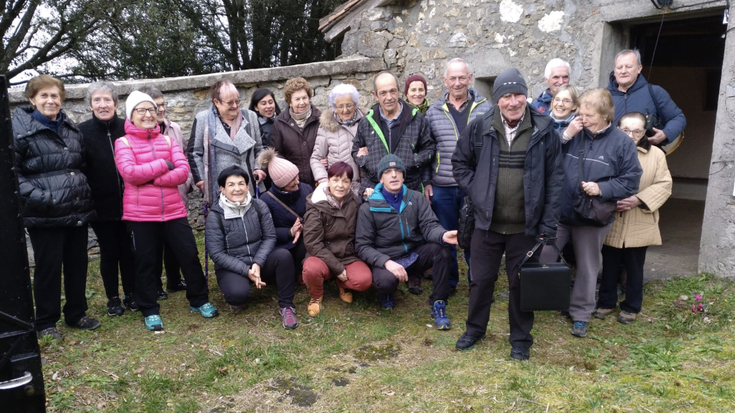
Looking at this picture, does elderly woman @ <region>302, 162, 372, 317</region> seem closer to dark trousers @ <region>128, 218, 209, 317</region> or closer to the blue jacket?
dark trousers @ <region>128, 218, 209, 317</region>

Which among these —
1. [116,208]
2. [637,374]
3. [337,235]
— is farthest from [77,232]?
[637,374]

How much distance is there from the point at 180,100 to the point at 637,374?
550 cm

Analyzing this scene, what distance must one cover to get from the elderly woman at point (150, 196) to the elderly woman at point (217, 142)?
0.44 m

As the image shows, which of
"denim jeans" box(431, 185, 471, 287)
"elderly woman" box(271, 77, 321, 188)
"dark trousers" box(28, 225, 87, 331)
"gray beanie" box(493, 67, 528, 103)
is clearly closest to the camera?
"gray beanie" box(493, 67, 528, 103)

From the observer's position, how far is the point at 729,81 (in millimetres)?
4559

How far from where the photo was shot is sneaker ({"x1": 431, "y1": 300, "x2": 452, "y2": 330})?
4.17 m

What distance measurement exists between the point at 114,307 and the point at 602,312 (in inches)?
157

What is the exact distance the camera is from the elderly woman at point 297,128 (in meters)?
4.96

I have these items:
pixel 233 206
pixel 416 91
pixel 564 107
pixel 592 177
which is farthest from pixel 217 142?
pixel 592 177

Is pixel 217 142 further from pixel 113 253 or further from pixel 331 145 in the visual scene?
pixel 113 253

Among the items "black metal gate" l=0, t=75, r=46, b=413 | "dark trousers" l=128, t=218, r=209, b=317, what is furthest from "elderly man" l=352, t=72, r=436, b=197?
"black metal gate" l=0, t=75, r=46, b=413

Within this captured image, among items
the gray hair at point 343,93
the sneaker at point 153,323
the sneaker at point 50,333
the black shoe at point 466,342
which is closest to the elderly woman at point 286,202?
the gray hair at point 343,93

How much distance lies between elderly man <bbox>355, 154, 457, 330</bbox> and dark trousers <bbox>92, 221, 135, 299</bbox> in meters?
1.90

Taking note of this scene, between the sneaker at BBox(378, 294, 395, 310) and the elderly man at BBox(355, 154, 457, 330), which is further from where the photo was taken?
the sneaker at BBox(378, 294, 395, 310)
